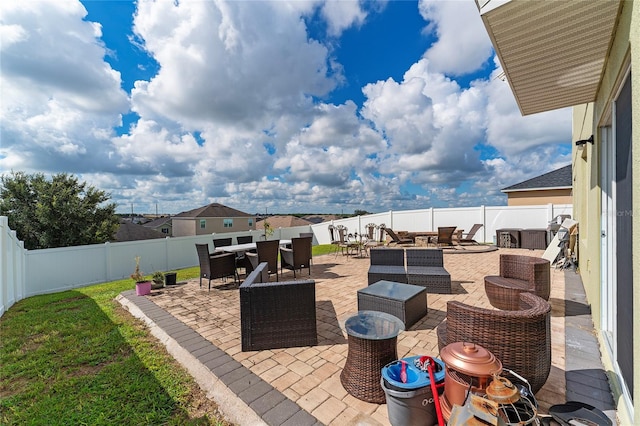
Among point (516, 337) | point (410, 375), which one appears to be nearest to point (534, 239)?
point (516, 337)

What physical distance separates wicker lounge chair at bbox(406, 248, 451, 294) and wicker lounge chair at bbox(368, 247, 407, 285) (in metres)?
0.21

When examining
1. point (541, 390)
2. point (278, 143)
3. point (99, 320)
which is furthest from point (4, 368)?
point (278, 143)

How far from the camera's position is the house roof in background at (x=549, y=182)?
663 inches

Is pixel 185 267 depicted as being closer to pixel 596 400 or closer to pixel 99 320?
pixel 99 320

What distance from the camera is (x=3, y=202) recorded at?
1616cm

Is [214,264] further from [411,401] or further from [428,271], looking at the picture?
[411,401]

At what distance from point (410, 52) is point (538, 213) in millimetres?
9717

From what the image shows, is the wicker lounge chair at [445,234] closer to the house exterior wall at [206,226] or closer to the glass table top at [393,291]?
the glass table top at [393,291]

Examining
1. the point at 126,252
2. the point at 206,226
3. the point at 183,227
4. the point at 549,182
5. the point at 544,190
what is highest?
the point at 549,182

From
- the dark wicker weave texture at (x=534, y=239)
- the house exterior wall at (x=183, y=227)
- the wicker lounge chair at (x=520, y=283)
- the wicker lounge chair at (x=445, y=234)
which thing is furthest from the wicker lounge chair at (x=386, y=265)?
the house exterior wall at (x=183, y=227)

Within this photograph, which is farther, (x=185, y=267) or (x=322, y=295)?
(x=185, y=267)

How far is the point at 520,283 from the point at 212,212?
3931 centimetres

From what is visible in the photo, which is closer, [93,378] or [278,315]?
[93,378]

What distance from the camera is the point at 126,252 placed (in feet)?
35.1
